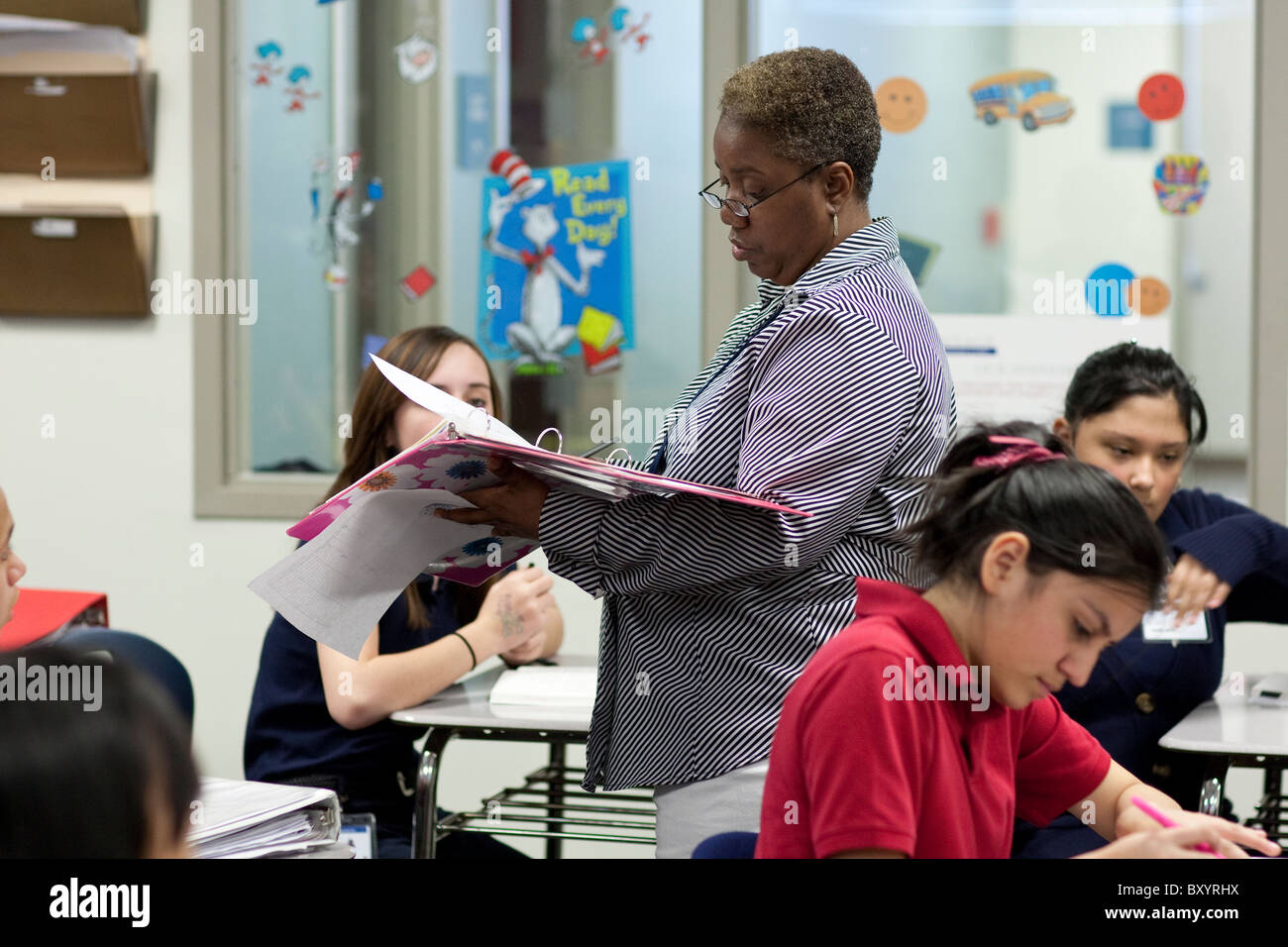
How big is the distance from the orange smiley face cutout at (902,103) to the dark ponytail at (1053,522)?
8.05 feet

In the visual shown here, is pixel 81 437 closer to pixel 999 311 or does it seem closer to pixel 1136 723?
pixel 999 311

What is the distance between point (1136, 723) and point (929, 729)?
52.6 inches

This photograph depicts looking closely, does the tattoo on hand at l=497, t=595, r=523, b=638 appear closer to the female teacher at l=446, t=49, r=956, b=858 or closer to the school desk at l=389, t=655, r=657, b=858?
the school desk at l=389, t=655, r=657, b=858

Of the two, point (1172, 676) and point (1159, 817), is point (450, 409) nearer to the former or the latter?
point (1159, 817)

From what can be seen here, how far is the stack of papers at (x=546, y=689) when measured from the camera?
238 centimetres

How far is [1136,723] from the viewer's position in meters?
2.30

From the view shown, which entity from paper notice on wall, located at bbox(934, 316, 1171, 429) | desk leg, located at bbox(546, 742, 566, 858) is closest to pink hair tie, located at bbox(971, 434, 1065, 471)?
desk leg, located at bbox(546, 742, 566, 858)

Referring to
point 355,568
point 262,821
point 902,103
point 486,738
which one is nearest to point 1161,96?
point 902,103

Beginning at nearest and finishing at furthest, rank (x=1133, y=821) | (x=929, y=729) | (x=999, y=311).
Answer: (x=929, y=729)
(x=1133, y=821)
(x=999, y=311)

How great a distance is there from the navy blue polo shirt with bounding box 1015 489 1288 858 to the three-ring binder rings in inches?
48.2

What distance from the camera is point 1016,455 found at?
1208 millimetres

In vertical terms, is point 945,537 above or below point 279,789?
above
